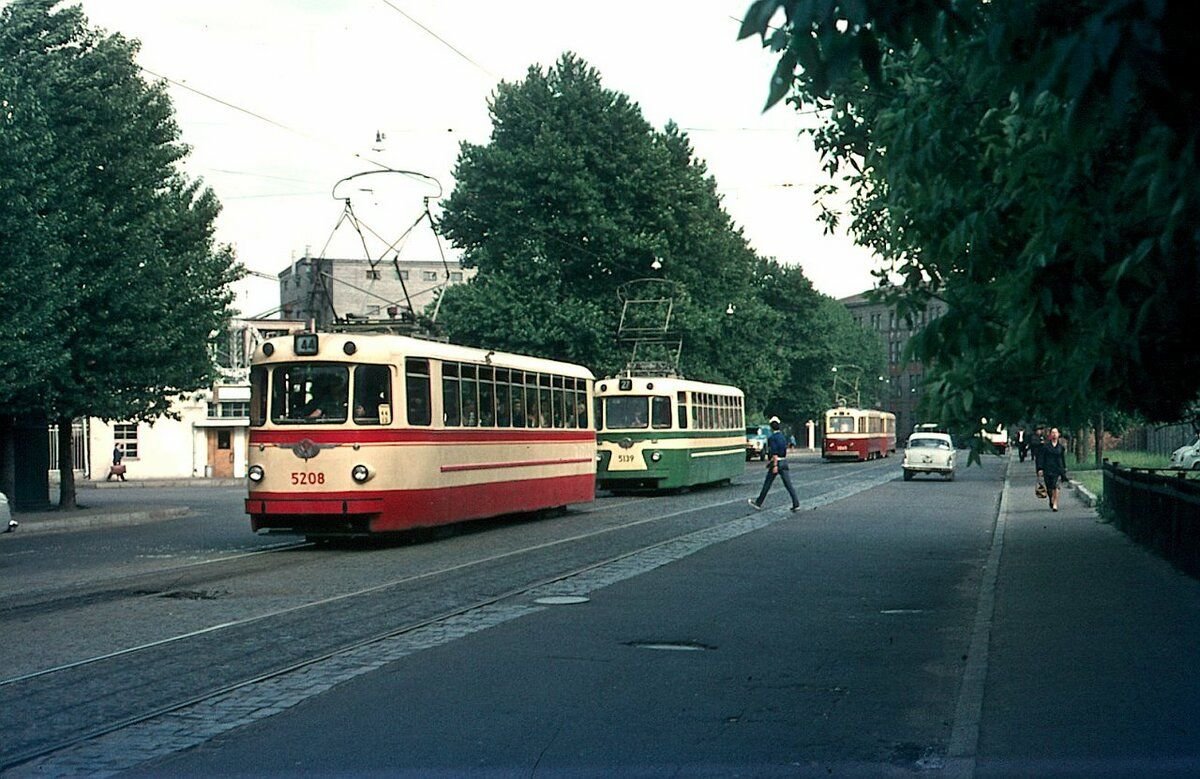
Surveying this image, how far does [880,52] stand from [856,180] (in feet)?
40.7

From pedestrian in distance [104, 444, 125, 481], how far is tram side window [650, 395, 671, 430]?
96.4 feet

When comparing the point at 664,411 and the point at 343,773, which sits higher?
the point at 664,411

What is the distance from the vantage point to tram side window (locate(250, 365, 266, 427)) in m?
20.2

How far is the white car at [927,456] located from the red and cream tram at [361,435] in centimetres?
2888

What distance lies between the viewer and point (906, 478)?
51.2 m

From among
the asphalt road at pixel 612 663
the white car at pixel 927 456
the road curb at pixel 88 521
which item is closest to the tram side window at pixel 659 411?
the road curb at pixel 88 521

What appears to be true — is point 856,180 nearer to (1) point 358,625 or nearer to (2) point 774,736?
(1) point 358,625

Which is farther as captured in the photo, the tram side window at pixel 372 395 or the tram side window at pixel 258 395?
the tram side window at pixel 258 395

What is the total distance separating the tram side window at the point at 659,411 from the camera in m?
37.6

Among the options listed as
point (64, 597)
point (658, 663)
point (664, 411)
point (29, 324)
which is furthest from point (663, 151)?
point (658, 663)

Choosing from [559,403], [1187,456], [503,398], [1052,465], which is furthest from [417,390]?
[1187,456]

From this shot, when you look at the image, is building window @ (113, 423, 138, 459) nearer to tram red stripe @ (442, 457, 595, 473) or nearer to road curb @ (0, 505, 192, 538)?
road curb @ (0, 505, 192, 538)

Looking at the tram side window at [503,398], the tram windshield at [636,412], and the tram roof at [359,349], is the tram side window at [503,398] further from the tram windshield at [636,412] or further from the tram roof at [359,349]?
the tram windshield at [636,412]

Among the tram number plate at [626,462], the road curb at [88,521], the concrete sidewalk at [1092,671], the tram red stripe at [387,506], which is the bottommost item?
the concrete sidewalk at [1092,671]
